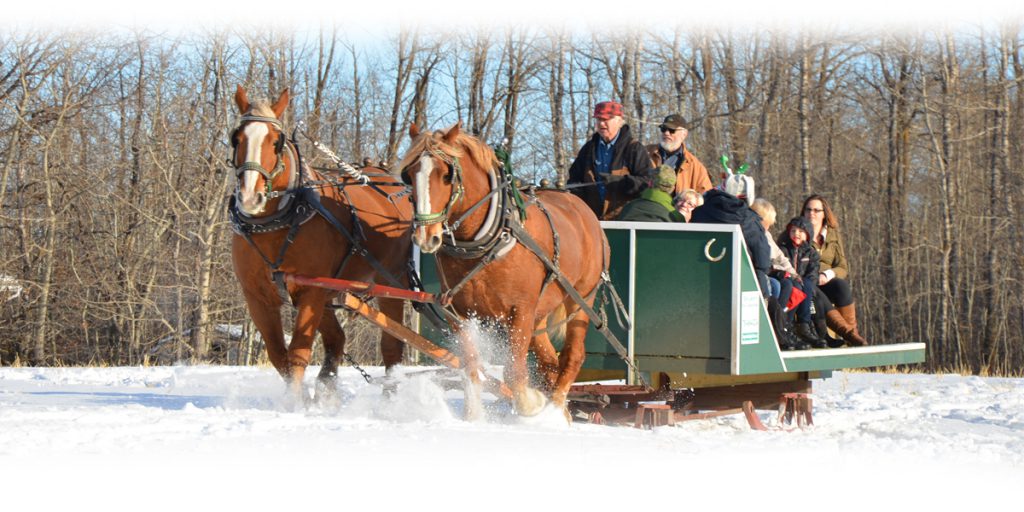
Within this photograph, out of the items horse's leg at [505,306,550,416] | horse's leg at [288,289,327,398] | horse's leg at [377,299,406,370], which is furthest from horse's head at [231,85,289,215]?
horse's leg at [377,299,406,370]

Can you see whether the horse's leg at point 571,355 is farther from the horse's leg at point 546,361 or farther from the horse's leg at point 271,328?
the horse's leg at point 271,328

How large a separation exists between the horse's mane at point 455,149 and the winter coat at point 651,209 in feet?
5.59

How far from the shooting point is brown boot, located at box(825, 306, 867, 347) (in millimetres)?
8688

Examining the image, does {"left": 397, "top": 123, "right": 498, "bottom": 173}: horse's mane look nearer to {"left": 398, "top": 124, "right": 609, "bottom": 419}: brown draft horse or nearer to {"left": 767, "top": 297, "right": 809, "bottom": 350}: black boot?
{"left": 398, "top": 124, "right": 609, "bottom": 419}: brown draft horse

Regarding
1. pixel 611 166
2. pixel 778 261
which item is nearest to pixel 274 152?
pixel 611 166

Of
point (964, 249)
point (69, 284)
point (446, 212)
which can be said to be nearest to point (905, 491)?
point (446, 212)

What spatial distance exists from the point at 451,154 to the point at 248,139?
4.19 ft

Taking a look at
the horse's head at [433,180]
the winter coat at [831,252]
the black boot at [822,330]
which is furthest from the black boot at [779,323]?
the horse's head at [433,180]

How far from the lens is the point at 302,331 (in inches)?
270

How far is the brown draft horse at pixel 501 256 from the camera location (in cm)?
575

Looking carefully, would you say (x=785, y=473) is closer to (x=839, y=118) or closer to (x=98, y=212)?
(x=98, y=212)

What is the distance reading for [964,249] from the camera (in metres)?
25.7

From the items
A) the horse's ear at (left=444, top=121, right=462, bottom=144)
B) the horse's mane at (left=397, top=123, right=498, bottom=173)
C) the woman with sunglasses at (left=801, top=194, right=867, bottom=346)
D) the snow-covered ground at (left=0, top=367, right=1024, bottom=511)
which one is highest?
the horse's ear at (left=444, top=121, right=462, bottom=144)

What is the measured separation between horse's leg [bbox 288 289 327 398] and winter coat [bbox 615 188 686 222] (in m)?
2.10
